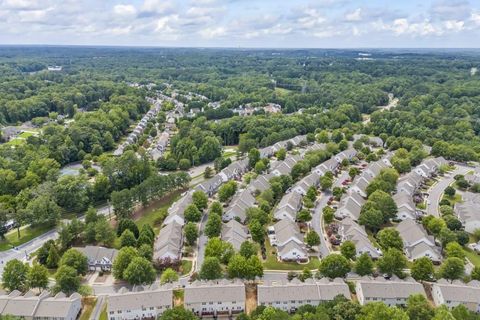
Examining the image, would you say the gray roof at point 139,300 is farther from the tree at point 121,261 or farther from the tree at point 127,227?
the tree at point 127,227

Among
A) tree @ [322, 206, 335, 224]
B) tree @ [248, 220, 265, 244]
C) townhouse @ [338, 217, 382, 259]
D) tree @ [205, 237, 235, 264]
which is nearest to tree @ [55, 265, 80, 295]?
Result: tree @ [205, 237, 235, 264]

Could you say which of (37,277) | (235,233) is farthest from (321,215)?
(37,277)

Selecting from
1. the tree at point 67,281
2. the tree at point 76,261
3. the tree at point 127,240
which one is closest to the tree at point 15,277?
the tree at point 76,261

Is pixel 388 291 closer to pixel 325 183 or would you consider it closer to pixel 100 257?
pixel 325 183

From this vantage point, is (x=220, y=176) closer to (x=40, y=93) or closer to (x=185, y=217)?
(x=185, y=217)

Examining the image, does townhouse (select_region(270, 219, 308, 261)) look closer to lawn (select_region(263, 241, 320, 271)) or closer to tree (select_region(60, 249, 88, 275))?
lawn (select_region(263, 241, 320, 271))

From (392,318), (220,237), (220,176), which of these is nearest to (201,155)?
(220,176)

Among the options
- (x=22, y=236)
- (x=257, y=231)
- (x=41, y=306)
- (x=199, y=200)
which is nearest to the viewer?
(x=41, y=306)
